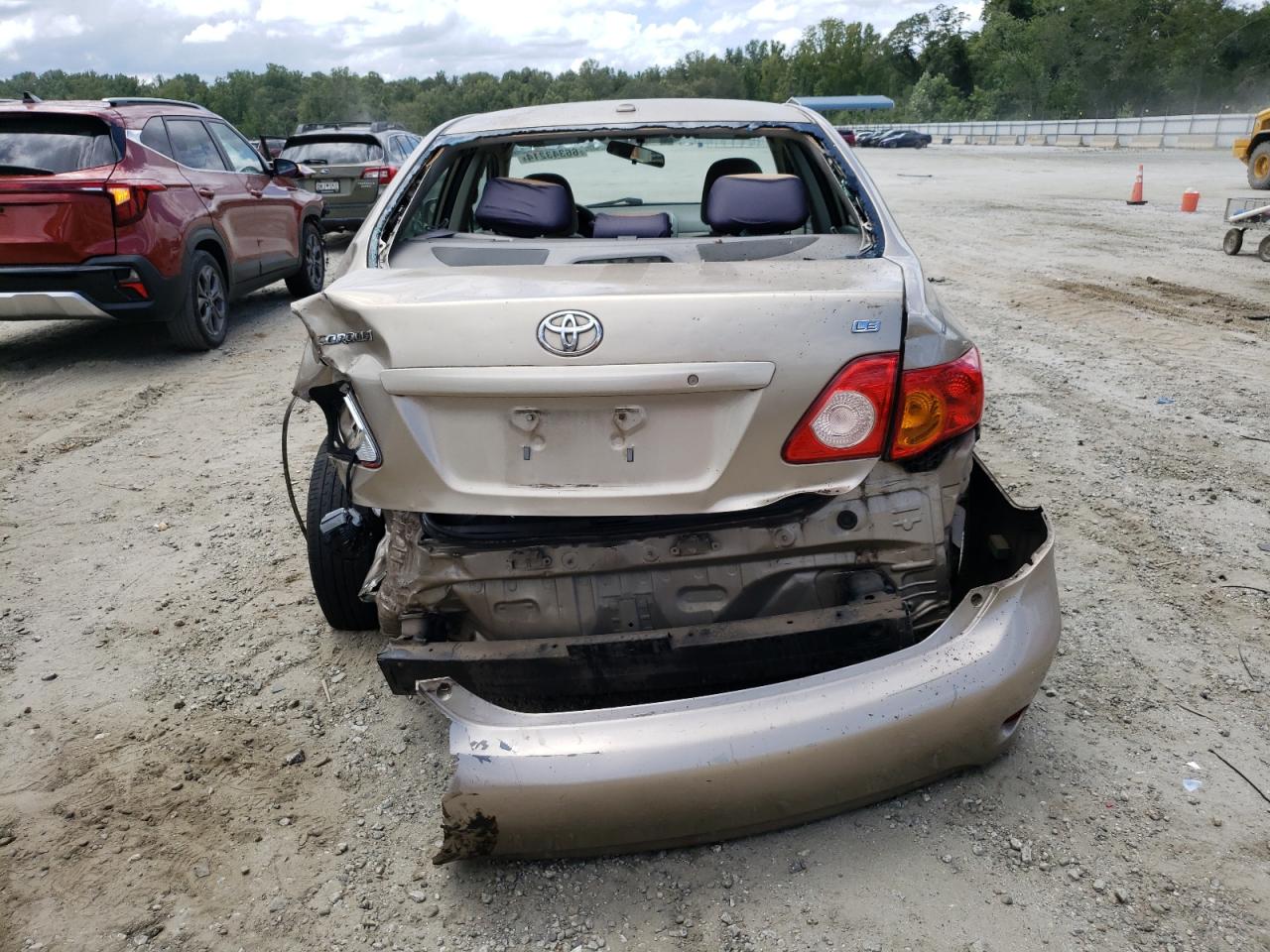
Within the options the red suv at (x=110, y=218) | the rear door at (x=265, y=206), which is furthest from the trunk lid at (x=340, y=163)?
the red suv at (x=110, y=218)

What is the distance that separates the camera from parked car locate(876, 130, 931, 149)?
50350 mm

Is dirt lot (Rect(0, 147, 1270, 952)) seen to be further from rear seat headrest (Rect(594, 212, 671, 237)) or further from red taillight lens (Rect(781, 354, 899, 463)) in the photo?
rear seat headrest (Rect(594, 212, 671, 237))

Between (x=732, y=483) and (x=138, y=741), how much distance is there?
1.97 m

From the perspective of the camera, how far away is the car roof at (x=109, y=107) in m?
6.43

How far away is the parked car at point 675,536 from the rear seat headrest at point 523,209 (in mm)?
833

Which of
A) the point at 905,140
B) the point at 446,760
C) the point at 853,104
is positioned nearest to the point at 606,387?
the point at 446,760

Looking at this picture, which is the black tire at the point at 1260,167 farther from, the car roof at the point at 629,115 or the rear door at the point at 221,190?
the car roof at the point at 629,115

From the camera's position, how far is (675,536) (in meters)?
2.34

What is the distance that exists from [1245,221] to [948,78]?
82.3m

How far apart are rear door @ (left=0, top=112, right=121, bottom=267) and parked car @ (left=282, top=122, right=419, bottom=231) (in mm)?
5694

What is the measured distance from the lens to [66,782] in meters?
2.72

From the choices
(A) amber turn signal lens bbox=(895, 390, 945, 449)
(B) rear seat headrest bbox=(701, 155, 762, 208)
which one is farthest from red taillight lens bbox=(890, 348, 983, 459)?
(B) rear seat headrest bbox=(701, 155, 762, 208)

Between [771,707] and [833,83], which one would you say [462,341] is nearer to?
[771,707]

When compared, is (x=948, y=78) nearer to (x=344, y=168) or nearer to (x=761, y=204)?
(x=344, y=168)
